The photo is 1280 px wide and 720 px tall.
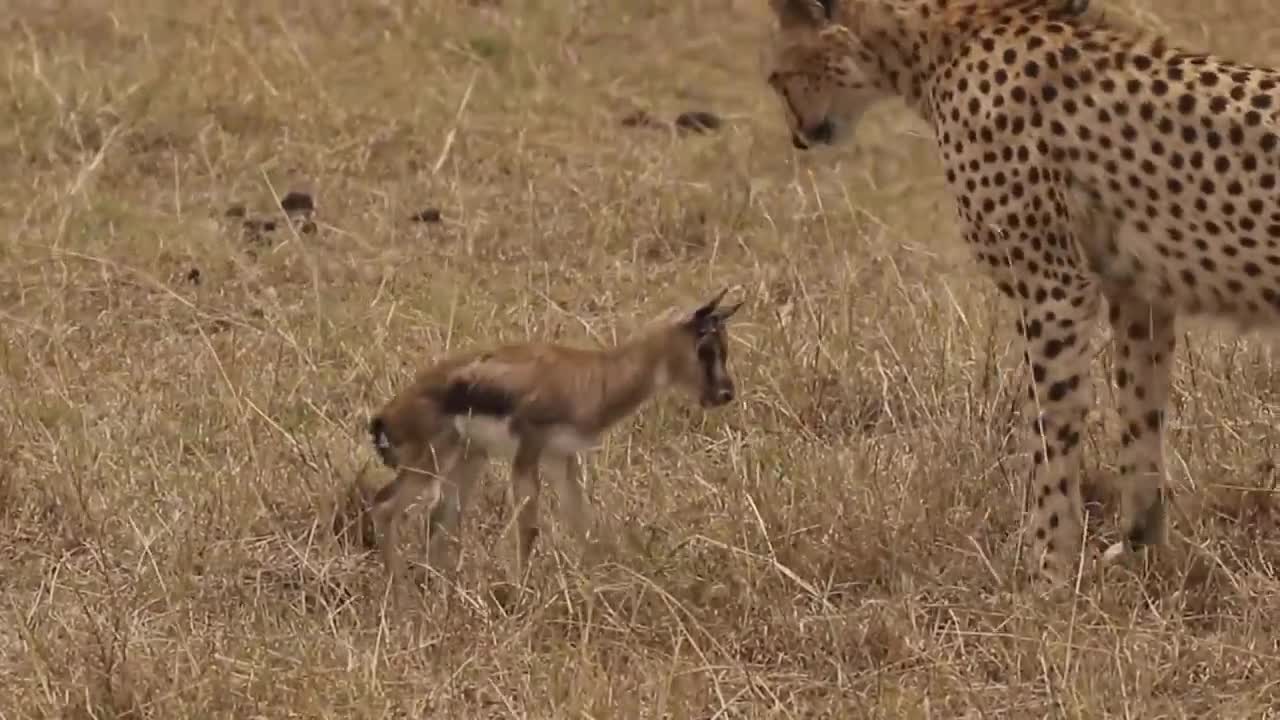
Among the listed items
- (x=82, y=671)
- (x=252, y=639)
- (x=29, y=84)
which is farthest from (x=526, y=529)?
(x=29, y=84)

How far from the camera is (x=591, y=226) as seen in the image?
6.61m

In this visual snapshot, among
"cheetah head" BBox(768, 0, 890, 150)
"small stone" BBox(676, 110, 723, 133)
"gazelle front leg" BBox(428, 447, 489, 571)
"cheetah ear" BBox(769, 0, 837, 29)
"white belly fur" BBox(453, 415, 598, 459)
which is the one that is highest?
"cheetah ear" BBox(769, 0, 837, 29)

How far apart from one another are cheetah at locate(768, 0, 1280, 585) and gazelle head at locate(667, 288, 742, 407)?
492 millimetres

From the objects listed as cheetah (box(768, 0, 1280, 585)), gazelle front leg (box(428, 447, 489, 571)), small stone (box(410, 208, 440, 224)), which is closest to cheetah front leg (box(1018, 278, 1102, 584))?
cheetah (box(768, 0, 1280, 585))

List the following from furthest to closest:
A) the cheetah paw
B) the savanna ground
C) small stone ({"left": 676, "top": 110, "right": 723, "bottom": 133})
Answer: small stone ({"left": 676, "top": 110, "right": 723, "bottom": 133}), the cheetah paw, the savanna ground

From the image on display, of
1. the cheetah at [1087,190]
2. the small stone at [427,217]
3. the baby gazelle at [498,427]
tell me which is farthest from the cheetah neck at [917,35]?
the small stone at [427,217]

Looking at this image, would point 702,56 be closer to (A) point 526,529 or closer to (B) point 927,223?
(B) point 927,223

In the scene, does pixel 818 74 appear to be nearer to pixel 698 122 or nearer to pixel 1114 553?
pixel 1114 553

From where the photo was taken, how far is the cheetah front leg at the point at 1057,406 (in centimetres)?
411

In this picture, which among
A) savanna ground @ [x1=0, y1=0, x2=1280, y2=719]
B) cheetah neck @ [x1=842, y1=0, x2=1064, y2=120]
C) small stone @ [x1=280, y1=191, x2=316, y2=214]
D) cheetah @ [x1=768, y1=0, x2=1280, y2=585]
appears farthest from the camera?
small stone @ [x1=280, y1=191, x2=316, y2=214]

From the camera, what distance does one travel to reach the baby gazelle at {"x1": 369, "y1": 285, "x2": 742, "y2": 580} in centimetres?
404

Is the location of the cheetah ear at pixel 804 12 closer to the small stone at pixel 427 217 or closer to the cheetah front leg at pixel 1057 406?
the cheetah front leg at pixel 1057 406

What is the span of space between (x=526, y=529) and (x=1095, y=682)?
41.9 inches

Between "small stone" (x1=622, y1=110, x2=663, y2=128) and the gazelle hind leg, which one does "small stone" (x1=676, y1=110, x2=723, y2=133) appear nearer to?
"small stone" (x1=622, y1=110, x2=663, y2=128)
